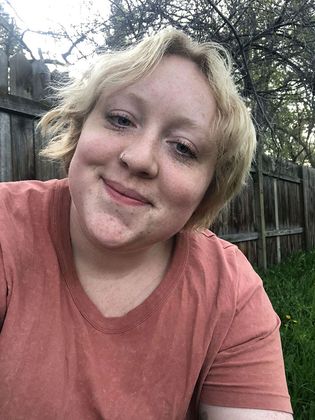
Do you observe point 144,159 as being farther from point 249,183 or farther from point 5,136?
point 249,183

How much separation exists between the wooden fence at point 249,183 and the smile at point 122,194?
1243mm

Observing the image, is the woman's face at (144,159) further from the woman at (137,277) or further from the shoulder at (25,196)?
the shoulder at (25,196)

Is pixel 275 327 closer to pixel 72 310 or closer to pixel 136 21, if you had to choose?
pixel 72 310

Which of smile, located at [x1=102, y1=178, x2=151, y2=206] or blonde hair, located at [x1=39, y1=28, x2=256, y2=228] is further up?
blonde hair, located at [x1=39, y1=28, x2=256, y2=228]

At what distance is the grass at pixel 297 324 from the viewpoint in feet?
7.47

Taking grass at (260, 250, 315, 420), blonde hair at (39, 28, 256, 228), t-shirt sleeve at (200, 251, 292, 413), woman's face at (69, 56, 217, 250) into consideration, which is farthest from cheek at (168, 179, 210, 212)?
grass at (260, 250, 315, 420)

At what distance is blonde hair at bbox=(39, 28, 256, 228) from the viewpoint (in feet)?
4.20

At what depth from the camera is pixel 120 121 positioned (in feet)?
4.02

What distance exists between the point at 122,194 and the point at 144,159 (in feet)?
0.35

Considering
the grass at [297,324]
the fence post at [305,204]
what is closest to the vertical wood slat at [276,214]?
the grass at [297,324]

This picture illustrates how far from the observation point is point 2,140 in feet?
8.66

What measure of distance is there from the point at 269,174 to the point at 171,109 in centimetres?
505

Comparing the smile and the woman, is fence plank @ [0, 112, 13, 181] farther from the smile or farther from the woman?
the smile

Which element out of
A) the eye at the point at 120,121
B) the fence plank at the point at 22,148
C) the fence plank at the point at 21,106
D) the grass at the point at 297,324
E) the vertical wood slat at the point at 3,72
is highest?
the vertical wood slat at the point at 3,72
